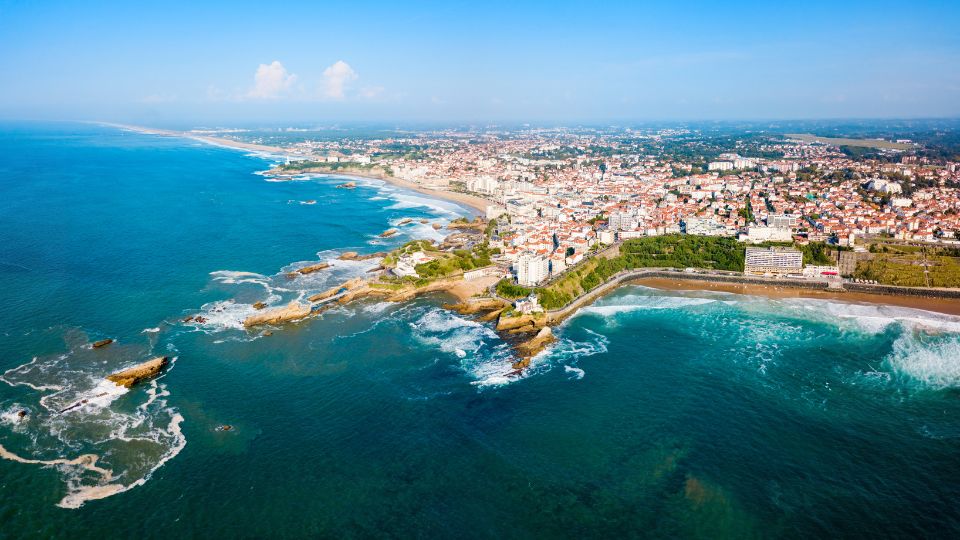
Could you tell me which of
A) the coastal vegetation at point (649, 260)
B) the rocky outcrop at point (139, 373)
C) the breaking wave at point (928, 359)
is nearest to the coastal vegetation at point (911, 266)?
the coastal vegetation at point (649, 260)

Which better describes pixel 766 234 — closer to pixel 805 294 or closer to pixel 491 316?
pixel 805 294

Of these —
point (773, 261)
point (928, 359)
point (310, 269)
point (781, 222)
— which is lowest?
point (928, 359)

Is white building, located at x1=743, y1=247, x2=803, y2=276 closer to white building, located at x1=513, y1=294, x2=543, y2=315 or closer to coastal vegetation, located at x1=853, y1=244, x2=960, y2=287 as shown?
coastal vegetation, located at x1=853, y1=244, x2=960, y2=287

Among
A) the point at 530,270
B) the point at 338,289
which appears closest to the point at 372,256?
the point at 338,289

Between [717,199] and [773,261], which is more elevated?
[717,199]

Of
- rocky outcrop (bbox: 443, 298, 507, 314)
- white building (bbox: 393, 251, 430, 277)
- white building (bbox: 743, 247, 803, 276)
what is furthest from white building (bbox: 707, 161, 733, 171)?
rocky outcrop (bbox: 443, 298, 507, 314)

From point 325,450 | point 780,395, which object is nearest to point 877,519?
point 780,395
